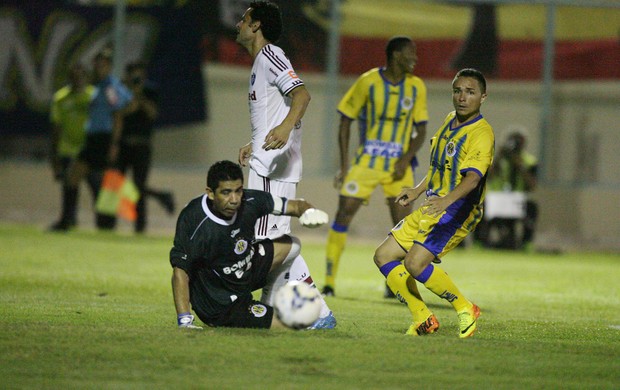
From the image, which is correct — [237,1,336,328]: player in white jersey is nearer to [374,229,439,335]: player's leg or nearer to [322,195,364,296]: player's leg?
[374,229,439,335]: player's leg

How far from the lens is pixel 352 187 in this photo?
9.48 meters

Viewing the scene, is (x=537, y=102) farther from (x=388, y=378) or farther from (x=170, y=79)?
(x=388, y=378)

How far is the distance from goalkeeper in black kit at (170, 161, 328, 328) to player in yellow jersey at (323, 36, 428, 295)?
2656mm

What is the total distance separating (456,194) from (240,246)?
138 centimetres

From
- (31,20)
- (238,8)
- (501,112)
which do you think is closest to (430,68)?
(501,112)

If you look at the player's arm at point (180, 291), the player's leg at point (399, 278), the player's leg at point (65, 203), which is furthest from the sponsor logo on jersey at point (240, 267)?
the player's leg at point (65, 203)

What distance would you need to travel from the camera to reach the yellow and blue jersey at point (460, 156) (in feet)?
22.0

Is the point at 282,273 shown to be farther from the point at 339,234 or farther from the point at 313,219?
the point at 339,234

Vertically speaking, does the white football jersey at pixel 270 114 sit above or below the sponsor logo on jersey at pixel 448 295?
above

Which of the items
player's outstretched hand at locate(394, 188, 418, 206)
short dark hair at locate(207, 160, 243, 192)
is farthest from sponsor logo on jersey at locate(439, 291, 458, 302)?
short dark hair at locate(207, 160, 243, 192)

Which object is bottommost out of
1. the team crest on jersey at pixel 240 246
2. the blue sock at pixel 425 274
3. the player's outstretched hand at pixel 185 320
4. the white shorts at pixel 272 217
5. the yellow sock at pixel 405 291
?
the player's outstretched hand at pixel 185 320

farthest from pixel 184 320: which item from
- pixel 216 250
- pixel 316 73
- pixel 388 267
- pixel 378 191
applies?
pixel 316 73

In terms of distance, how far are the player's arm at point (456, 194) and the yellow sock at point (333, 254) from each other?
2.78m

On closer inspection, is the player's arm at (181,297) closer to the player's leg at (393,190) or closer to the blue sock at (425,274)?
the blue sock at (425,274)
